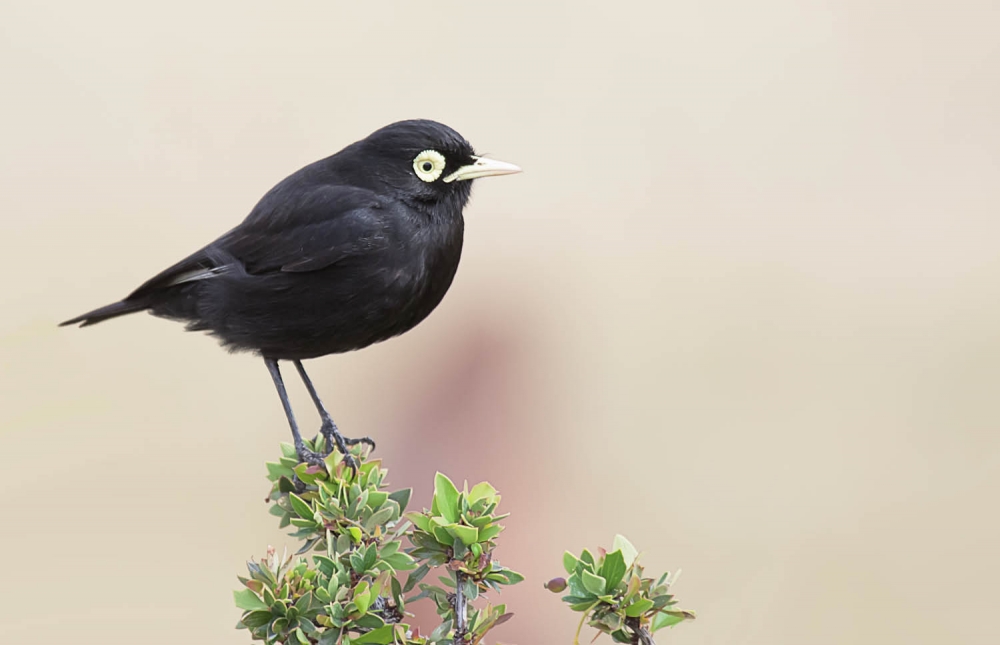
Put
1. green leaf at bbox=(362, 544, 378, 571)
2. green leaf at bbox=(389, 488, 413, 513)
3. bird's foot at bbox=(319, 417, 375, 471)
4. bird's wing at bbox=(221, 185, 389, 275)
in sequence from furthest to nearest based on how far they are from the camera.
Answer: bird's foot at bbox=(319, 417, 375, 471)
bird's wing at bbox=(221, 185, 389, 275)
green leaf at bbox=(389, 488, 413, 513)
green leaf at bbox=(362, 544, 378, 571)

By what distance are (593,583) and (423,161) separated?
5.86 ft

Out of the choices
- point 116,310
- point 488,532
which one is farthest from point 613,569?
point 116,310

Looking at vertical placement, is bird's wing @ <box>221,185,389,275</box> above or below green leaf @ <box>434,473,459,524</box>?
above

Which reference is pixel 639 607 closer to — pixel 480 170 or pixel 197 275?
pixel 480 170

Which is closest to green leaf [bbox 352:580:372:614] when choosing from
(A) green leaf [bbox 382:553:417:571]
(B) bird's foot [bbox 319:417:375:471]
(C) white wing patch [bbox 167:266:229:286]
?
(A) green leaf [bbox 382:553:417:571]

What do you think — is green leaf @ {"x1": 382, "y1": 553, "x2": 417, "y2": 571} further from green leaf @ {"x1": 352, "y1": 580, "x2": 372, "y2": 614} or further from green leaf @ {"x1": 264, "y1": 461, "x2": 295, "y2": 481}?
green leaf @ {"x1": 264, "y1": 461, "x2": 295, "y2": 481}

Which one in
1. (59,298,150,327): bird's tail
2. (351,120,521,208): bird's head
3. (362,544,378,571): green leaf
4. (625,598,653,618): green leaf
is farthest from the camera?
(59,298,150,327): bird's tail

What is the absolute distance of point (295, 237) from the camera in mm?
3516

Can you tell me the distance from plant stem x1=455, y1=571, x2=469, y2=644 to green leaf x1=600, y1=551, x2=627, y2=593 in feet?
1.10

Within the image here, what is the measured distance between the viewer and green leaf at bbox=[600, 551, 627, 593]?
2.29 m

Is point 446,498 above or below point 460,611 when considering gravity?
above

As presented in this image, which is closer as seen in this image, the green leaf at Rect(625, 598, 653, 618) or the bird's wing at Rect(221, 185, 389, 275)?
the green leaf at Rect(625, 598, 653, 618)

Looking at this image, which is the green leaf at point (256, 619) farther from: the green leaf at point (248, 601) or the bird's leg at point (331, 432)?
the bird's leg at point (331, 432)

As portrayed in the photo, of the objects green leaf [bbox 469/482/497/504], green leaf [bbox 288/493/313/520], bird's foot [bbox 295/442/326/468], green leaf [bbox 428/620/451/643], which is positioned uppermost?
bird's foot [bbox 295/442/326/468]
